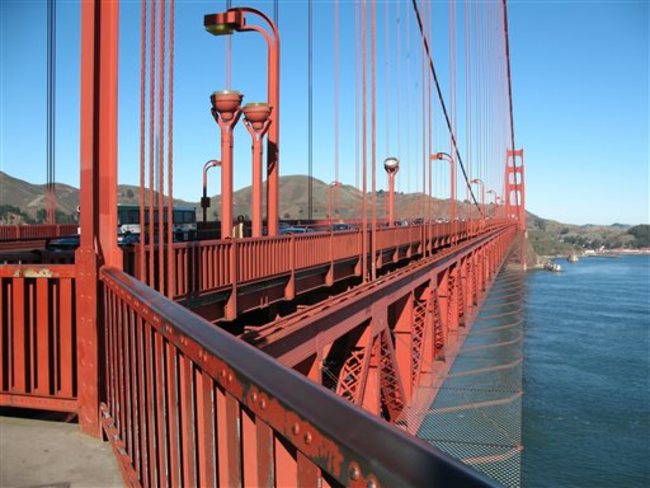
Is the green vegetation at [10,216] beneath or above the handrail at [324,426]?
above

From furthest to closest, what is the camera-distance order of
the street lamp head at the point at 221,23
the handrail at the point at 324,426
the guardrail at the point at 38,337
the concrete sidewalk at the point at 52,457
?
the street lamp head at the point at 221,23 < the guardrail at the point at 38,337 < the concrete sidewalk at the point at 52,457 < the handrail at the point at 324,426

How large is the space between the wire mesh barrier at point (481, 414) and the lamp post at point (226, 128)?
483 cm

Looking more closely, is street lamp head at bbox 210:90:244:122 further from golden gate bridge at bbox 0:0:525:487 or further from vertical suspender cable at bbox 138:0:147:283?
vertical suspender cable at bbox 138:0:147:283

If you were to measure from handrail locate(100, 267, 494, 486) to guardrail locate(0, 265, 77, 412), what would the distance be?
2.36 m

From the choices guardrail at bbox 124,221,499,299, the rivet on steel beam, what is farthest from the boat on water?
the rivet on steel beam

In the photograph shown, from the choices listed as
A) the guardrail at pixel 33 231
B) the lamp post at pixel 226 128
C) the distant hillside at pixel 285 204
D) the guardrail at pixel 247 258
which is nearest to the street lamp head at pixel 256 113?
the lamp post at pixel 226 128

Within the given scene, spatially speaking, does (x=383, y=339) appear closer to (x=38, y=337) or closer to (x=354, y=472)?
(x=38, y=337)

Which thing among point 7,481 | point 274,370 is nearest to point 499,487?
point 274,370

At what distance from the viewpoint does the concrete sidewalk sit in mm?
2842

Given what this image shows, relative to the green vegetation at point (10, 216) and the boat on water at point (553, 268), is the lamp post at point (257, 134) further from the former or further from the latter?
the boat on water at point (553, 268)

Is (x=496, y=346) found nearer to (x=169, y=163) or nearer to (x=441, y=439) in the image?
(x=441, y=439)

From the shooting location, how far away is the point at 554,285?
7306cm

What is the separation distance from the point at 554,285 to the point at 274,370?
253ft

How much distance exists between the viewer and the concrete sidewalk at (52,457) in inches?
112
